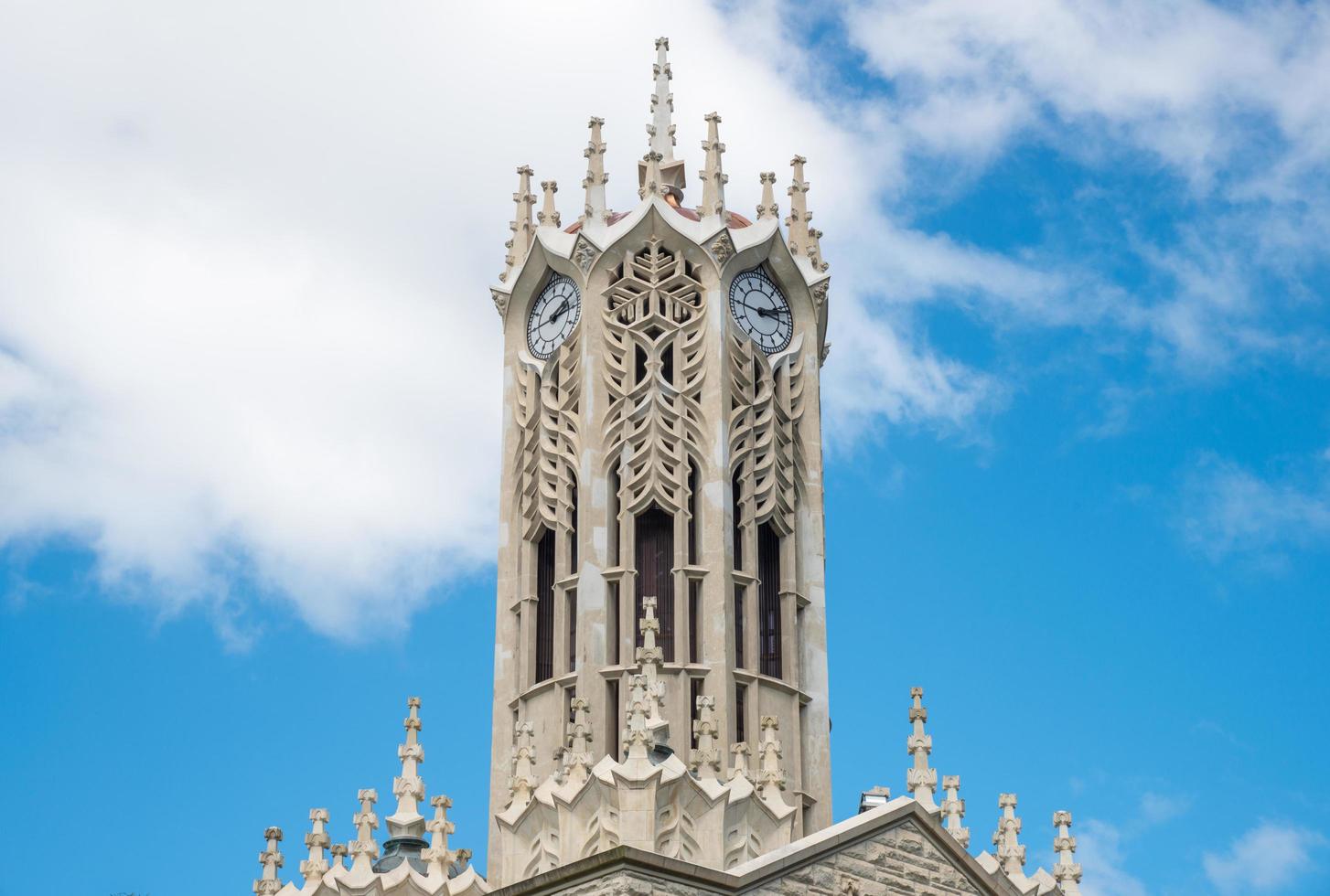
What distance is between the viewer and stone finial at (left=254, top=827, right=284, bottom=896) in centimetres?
3111

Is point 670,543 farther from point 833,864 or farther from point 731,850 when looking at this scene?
point 833,864

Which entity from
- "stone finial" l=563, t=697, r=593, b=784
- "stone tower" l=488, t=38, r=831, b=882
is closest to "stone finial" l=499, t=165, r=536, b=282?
"stone tower" l=488, t=38, r=831, b=882

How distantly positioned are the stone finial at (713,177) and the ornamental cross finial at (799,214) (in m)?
1.42

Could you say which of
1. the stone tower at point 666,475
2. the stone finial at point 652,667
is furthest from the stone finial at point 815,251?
the stone finial at point 652,667

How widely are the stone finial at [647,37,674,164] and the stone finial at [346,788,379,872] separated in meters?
15.0

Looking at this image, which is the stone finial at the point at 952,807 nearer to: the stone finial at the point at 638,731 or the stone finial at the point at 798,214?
the stone finial at the point at 638,731

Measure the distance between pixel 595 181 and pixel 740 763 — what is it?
12.9 meters

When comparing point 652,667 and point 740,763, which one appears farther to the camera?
point 740,763

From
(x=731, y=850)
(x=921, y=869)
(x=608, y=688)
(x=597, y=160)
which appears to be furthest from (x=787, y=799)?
(x=597, y=160)

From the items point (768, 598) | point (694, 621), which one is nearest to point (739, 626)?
point (694, 621)

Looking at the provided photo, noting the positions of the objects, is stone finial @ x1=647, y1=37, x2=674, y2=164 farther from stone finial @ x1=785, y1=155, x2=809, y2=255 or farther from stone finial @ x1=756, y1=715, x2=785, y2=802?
stone finial @ x1=756, y1=715, x2=785, y2=802

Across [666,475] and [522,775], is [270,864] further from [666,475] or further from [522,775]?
[666,475]

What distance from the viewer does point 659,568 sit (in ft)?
121

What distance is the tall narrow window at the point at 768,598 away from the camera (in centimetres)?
3700
